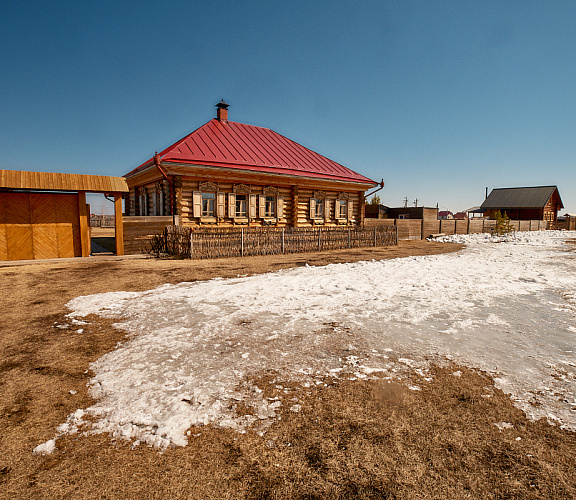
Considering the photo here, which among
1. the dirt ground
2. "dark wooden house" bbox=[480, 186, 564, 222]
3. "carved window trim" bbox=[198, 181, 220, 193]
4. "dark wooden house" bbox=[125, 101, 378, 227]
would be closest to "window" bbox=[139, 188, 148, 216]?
"dark wooden house" bbox=[125, 101, 378, 227]

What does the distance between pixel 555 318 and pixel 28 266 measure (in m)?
13.5

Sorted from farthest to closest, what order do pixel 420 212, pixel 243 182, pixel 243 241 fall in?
pixel 420 212 < pixel 243 182 < pixel 243 241

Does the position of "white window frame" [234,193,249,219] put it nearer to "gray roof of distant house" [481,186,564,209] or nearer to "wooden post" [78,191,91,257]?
"wooden post" [78,191,91,257]

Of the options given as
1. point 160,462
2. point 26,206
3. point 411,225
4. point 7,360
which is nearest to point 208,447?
point 160,462

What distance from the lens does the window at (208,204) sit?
1654 centimetres

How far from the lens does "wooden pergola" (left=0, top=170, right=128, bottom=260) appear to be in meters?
11.0

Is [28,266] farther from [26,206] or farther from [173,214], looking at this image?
[173,214]

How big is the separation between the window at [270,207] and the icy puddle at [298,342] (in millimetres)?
10961

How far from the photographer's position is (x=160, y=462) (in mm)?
2197

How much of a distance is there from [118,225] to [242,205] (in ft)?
21.4

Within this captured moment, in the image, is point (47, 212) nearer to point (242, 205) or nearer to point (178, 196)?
point (178, 196)

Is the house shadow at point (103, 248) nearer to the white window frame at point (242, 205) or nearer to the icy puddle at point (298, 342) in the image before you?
the white window frame at point (242, 205)

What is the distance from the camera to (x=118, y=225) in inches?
502

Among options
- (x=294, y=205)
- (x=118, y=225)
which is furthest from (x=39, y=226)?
(x=294, y=205)
